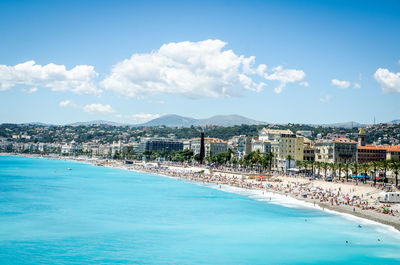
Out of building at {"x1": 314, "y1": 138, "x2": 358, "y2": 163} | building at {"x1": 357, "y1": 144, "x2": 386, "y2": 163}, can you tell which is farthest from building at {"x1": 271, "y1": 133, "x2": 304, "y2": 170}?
building at {"x1": 357, "y1": 144, "x2": 386, "y2": 163}

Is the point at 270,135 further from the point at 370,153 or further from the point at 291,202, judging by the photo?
the point at 291,202

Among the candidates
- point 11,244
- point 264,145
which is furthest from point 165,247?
point 264,145

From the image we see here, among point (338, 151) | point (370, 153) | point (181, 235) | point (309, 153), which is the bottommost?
point (181, 235)

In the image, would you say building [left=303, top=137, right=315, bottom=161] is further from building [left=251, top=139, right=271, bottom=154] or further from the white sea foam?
the white sea foam

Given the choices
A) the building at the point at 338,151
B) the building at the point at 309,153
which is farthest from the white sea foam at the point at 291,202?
the building at the point at 309,153

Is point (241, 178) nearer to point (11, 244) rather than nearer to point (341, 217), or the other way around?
point (341, 217)

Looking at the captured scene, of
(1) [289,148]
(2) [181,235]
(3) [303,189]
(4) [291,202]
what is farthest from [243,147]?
(2) [181,235]

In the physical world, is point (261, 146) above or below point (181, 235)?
above

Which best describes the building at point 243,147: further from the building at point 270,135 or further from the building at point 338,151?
the building at point 338,151
